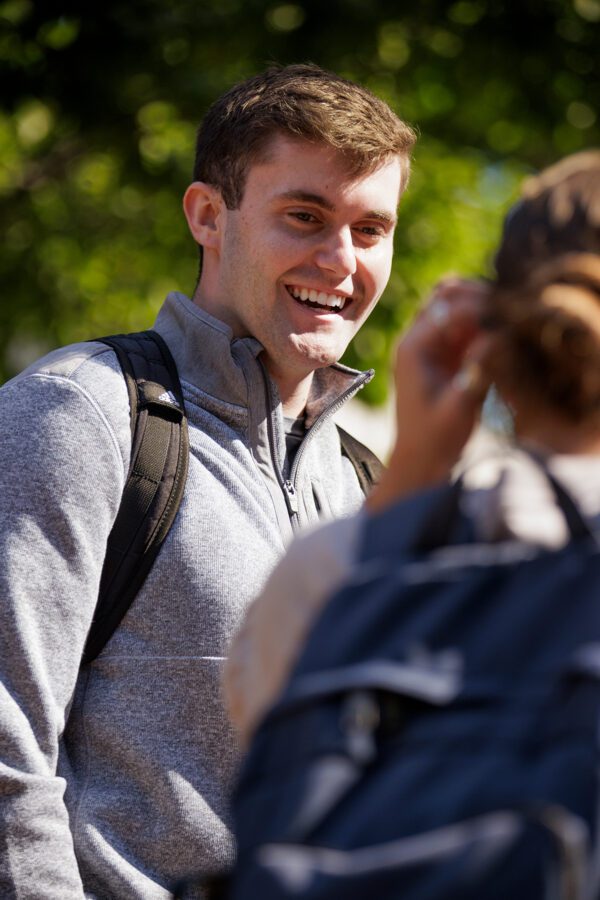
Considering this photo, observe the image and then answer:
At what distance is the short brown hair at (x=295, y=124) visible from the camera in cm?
301

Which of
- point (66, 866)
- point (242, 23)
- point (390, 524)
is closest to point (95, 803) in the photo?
point (66, 866)

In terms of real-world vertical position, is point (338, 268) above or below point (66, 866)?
above

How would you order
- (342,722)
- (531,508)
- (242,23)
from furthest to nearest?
(242,23), (531,508), (342,722)

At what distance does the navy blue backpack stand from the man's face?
5.52 ft

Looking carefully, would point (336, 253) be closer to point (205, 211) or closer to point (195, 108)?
point (205, 211)

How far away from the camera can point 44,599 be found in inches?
96.3

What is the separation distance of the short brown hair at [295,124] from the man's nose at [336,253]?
0.14 meters

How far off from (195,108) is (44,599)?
5.17m

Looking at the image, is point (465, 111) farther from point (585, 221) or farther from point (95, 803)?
point (585, 221)

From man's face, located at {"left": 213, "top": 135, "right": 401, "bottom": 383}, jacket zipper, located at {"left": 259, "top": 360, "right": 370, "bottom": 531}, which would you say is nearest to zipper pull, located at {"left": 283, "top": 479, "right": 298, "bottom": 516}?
jacket zipper, located at {"left": 259, "top": 360, "right": 370, "bottom": 531}

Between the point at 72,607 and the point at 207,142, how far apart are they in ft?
4.19

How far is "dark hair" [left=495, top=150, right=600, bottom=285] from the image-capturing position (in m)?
1.48

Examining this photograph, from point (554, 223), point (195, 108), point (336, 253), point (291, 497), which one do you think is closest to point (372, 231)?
point (336, 253)

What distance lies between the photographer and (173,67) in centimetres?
696
